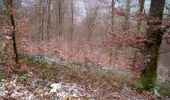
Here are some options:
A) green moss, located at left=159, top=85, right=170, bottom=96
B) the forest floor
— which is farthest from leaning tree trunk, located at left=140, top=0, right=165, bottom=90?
green moss, located at left=159, top=85, right=170, bottom=96

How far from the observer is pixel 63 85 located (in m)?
14.6

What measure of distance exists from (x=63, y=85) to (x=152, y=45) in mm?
4631

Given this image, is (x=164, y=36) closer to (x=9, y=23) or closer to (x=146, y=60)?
(x=146, y=60)

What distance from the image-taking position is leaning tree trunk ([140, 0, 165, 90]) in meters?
15.4

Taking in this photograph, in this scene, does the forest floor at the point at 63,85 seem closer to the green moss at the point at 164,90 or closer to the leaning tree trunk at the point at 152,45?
the leaning tree trunk at the point at 152,45

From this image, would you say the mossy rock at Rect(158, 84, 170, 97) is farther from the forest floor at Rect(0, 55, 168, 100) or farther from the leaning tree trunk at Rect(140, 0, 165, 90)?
the forest floor at Rect(0, 55, 168, 100)

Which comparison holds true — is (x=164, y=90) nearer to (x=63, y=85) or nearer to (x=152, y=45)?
(x=152, y=45)

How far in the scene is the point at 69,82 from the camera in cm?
1525

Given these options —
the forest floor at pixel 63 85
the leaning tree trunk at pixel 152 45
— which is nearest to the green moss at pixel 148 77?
the leaning tree trunk at pixel 152 45

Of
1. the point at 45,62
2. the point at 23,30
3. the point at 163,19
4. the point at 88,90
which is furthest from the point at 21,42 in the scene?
the point at 163,19

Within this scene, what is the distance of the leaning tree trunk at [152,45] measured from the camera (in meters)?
15.4

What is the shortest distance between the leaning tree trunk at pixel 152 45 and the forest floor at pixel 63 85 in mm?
664

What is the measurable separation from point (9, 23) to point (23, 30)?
73 centimetres

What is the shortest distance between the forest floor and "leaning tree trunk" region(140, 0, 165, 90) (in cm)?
66
